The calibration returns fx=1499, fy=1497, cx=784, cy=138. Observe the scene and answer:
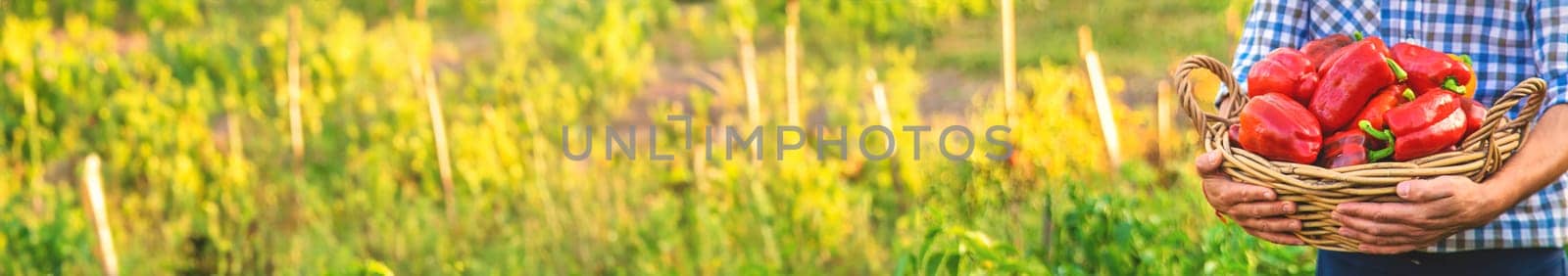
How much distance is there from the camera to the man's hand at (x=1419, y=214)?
1.46 metres

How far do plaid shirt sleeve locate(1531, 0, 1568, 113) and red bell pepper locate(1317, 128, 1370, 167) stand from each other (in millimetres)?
219

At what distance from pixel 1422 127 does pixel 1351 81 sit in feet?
0.31

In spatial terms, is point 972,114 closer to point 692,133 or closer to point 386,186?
point 692,133

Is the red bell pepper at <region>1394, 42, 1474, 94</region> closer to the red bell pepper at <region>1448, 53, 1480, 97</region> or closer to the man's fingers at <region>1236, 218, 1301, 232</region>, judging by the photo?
the red bell pepper at <region>1448, 53, 1480, 97</region>

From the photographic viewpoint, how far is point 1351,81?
1559 millimetres

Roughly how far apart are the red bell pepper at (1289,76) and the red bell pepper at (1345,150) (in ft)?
0.20

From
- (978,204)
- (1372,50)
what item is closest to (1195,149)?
(978,204)

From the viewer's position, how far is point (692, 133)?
439 centimetres

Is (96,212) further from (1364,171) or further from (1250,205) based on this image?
(1364,171)

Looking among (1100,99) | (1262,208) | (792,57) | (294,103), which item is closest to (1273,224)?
(1262,208)

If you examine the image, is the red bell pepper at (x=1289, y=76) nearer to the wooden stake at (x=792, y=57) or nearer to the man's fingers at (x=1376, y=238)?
the man's fingers at (x=1376, y=238)

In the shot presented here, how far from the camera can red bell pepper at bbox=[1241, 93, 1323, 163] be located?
1.55 metres

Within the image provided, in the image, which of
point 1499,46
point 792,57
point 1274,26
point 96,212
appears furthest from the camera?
point 792,57

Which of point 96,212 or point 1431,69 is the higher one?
point 1431,69
